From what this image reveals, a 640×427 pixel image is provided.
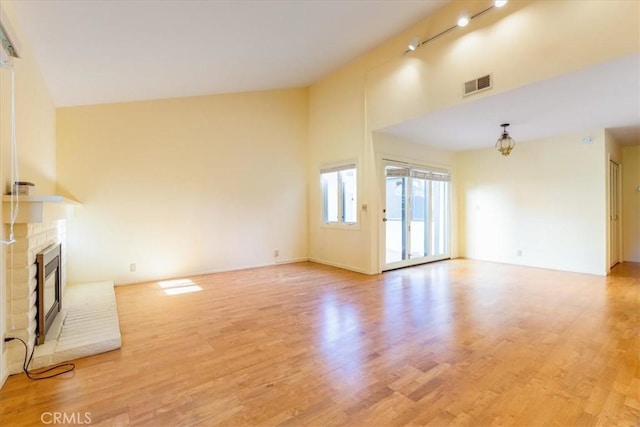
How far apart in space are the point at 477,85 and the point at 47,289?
4959mm

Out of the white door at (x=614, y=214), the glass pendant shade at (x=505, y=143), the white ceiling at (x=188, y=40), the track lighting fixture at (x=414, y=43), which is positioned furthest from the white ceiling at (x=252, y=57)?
the white door at (x=614, y=214)

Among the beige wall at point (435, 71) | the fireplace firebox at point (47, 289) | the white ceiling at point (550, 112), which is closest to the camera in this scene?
the fireplace firebox at point (47, 289)

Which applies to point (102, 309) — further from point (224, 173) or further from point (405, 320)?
point (405, 320)

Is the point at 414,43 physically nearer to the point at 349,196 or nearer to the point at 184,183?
the point at 349,196

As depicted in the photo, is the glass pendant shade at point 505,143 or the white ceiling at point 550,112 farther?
the glass pendant shade at point 505,143

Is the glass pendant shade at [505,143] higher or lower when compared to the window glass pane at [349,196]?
higher

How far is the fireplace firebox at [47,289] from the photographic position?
8.02 ft

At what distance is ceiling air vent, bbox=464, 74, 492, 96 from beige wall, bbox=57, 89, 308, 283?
11.8 ft

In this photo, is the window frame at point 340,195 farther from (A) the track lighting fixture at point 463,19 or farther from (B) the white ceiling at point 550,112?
(A) the track lighting fixture at point 463,19

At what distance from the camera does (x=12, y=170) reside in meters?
2.27

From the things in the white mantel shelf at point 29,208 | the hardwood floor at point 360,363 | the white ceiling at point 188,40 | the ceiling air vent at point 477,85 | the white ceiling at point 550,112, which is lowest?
the hardwood floor at point 360,363

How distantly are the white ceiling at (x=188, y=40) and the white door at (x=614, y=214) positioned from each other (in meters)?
4.58

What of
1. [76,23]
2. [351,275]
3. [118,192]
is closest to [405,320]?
[351,275]

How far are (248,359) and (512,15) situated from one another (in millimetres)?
4368
